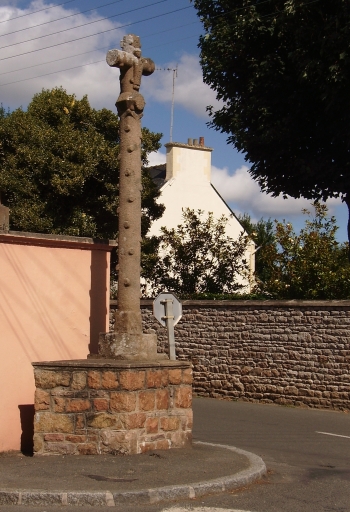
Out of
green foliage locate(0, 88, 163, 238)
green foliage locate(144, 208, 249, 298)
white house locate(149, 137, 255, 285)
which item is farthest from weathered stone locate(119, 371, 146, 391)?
white house locate(149, 137, 255, 285)

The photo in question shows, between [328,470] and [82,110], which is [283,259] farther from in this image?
[328,470]

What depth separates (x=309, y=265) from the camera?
23.2m

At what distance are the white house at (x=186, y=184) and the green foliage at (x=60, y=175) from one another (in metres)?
12.8

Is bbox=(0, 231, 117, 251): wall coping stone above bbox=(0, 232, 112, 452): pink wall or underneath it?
above

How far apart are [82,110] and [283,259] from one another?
7948 millimetres

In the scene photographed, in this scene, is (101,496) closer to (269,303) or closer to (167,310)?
(167,310)

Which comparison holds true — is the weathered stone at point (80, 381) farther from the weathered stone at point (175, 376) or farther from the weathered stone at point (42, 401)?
the weathered stone at point (175, 376)

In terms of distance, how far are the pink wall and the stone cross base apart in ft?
3.23

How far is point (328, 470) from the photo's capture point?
32.2 ft

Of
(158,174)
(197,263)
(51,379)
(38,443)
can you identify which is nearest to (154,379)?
(51,379)

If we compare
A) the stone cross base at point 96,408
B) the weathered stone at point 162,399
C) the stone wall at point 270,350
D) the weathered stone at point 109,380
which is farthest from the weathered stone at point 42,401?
the stone wall at point 270,350

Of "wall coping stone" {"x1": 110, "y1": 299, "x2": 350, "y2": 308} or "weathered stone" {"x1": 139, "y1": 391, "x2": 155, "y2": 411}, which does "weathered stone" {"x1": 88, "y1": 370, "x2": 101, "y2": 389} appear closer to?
"weathered stone" {"x1": 139, "y1": 391, "x2": 155, "y2": 411}

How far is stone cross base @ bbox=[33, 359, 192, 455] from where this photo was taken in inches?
371

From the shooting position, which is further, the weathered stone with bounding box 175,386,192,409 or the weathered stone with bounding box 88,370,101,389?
the weathered stone with bounding box 175,386,192,409
